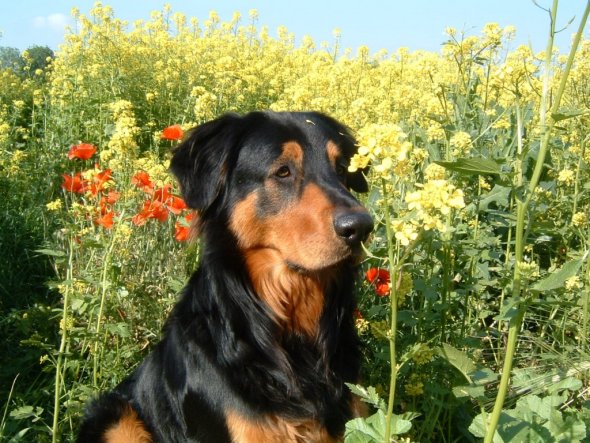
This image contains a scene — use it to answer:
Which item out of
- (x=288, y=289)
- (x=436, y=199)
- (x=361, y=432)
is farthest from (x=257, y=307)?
(x=436, y=199)

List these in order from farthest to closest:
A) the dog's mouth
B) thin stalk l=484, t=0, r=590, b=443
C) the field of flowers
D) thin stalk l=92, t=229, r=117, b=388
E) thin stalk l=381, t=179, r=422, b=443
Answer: thin stalk l=92, t=229, r=117, b=388 < the dog's mouth < the field of flowers < thin stalk l=381, t=179, r=422, b=443 < thin stalk l=484, t=0, r=590, b=443

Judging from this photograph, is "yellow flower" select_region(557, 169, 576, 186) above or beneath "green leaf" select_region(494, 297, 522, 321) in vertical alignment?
above

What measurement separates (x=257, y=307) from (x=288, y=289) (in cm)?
15

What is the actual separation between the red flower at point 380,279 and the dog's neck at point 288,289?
371 millimetres

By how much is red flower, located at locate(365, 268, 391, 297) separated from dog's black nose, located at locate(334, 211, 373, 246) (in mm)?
→ 733

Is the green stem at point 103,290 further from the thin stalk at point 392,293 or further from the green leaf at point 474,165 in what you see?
the green leaf at point 474,165

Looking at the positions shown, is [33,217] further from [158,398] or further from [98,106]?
Result: [158,398]

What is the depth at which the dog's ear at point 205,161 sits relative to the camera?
2.64m


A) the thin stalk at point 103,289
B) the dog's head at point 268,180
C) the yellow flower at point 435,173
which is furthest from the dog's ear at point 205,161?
the yellow flower at point 435,173

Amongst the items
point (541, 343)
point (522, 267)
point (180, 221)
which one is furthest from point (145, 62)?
point (522, 267)

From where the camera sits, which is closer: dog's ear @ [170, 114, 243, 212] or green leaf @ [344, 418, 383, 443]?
green leaf @ [344, 418, 383, 443]

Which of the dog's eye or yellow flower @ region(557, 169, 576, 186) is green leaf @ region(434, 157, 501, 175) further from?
yellow flower @ region(557, 169, 576, 186)

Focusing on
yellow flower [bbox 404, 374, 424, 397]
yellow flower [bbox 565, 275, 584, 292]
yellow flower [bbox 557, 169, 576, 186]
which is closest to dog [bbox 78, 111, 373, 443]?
yellow flower [bbox 404, 374, 424, 397]

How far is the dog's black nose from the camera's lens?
7.35 feet
